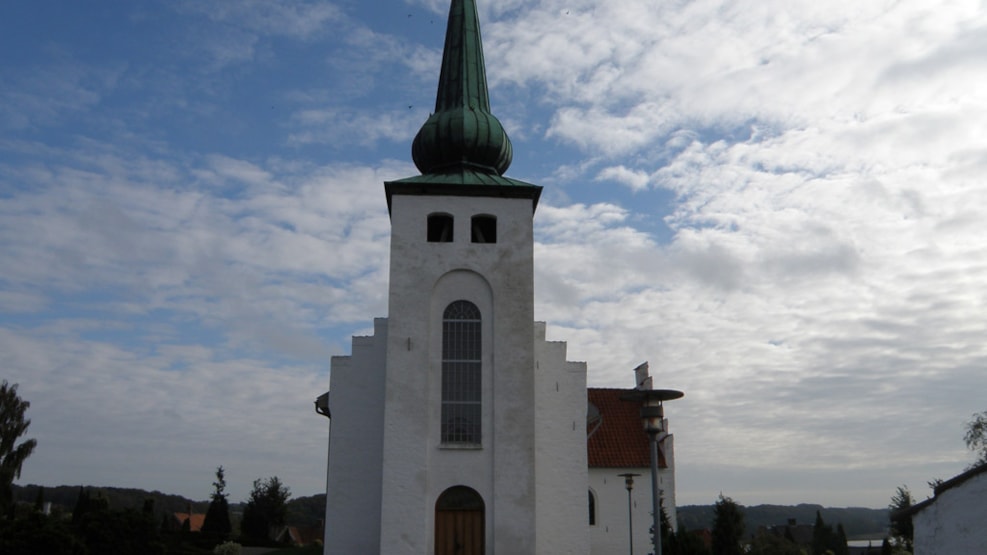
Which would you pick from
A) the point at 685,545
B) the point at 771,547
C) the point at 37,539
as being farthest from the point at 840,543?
the point at 37,539

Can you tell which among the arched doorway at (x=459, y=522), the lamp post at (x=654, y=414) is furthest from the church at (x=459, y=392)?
the lamp post at (x=654, y=414)

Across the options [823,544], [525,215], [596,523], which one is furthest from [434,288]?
[823,544]

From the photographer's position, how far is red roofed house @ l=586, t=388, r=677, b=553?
34.8m

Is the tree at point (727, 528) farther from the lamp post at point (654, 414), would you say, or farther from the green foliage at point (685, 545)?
the lamp post at point (654, 414)

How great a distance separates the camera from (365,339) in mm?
25594

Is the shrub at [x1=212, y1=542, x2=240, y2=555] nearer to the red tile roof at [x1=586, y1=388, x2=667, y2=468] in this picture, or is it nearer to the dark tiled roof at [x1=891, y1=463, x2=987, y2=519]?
the red tile roof at [x1=586, y1=388, x2=667, y2=468]

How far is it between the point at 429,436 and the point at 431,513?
79.7 inches

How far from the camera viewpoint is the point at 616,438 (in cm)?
3753

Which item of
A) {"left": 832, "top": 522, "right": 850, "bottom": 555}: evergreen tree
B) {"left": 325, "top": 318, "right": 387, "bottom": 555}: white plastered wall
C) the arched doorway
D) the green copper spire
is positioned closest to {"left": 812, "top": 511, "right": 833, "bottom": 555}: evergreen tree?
{"left": 832, "top": 522, "right": 850, "bottom": 555}: evergreen tree

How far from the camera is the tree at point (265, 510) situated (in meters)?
52.6

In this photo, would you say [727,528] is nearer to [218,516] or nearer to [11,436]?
[218,516]

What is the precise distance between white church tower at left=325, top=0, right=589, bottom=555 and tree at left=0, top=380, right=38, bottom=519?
121ft

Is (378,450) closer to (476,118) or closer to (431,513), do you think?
(431,513)

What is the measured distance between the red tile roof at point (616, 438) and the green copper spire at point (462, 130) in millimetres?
13602
